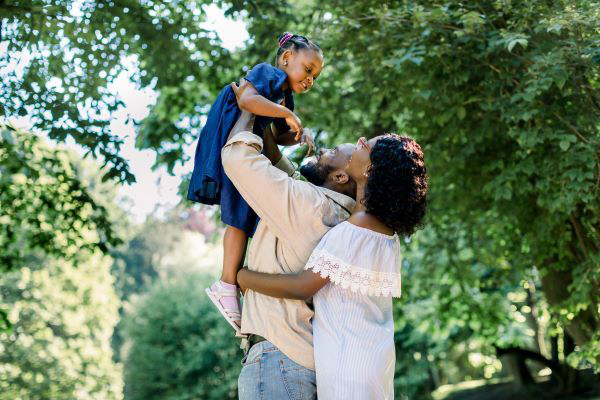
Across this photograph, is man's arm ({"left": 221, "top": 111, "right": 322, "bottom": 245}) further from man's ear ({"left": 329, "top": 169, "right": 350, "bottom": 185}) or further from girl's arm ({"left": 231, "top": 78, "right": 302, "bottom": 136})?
man's ear ({"left": 329, "top": 169, "right": 350, "bottom": 185})

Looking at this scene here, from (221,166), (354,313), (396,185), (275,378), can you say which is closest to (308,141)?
(221,166)

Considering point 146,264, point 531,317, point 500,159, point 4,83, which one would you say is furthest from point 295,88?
point 146,264

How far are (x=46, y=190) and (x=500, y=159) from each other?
429 centimetres

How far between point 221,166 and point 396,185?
695 millimetres

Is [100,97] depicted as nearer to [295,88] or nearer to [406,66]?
[406,66]

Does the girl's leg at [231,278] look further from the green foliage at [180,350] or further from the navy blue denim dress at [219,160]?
the green foliage at [180,350]

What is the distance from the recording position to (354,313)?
8.60 ft

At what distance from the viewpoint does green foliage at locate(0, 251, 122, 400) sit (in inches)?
661

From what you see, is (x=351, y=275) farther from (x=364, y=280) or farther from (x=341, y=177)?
(x=341, y=177)

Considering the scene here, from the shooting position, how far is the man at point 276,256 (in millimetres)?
2611

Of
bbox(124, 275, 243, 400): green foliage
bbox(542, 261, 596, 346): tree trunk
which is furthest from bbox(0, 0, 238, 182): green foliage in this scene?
bbox(124, 275, 243, 400): green foliage

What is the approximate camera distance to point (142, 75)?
24.3ft

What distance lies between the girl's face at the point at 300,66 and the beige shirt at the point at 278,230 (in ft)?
2.02

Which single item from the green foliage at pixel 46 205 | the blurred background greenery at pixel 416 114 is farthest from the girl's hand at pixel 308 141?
the green foliage at pixel 46 205
